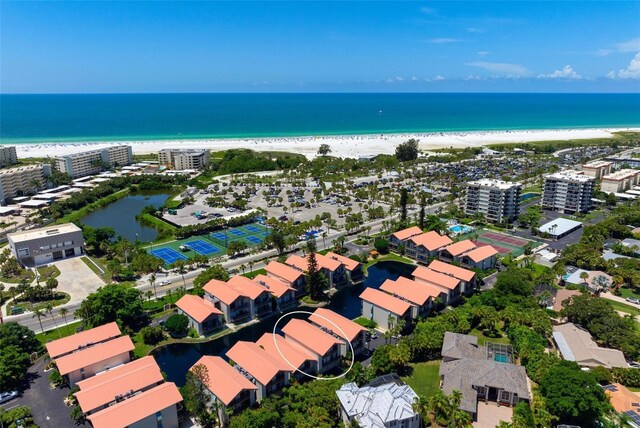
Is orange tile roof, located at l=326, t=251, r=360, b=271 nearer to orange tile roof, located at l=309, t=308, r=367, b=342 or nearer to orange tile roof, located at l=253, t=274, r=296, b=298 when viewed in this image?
orange tile roof, located at l=253, t=274, r=296, b=298

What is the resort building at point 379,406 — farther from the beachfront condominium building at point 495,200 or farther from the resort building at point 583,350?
the beachfront condominium building at point 495,200

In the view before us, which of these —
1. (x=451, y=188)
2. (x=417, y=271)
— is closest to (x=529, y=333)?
(x=417, y=271)

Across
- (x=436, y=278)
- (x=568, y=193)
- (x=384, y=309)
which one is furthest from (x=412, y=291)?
(x=568, y=193)

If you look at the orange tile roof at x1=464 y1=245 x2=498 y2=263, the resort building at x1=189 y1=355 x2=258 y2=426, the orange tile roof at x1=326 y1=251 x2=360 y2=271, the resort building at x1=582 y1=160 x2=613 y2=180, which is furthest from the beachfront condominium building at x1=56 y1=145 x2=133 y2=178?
the resort building at x1=582 y1=160 x2=613 y2=180

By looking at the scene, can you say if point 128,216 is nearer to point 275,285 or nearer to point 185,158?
point 185,158

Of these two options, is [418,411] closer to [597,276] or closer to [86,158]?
[597,276]

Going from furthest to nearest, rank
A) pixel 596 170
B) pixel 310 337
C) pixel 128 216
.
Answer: pixel 596 170 → pixel 128 216 → pixel 310 337

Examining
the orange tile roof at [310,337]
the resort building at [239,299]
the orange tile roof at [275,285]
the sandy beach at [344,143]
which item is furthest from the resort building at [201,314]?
the sandy beach at [344,143]

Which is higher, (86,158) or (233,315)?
(86,158)
